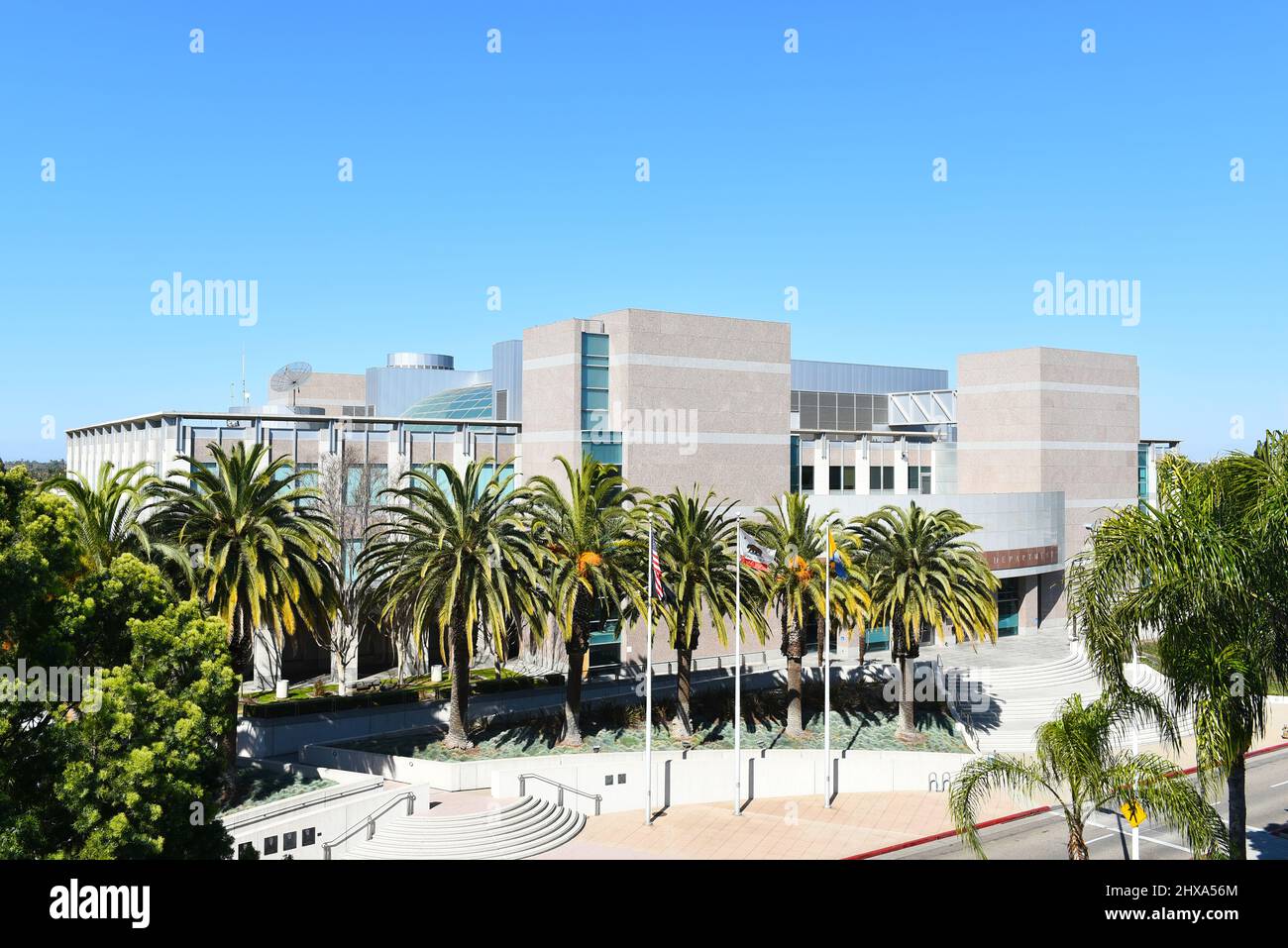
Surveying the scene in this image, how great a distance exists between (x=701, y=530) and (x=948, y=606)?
396 inches

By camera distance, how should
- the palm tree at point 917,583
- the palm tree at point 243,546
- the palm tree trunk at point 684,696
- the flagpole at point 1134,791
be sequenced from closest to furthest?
the flagpole at point 1134,791 < the palm tree at point 243,546 < the palm tree trunk at point 684,696 < the palm tree at point 917,583

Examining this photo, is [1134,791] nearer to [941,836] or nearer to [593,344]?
[941,836]

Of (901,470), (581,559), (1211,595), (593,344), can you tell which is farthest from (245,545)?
(901,470)

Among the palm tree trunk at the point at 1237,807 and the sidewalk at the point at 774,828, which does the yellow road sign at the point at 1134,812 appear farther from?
the sidewalk at the point at 774,828

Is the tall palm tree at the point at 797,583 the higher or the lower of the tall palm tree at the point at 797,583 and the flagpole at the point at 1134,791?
the higher

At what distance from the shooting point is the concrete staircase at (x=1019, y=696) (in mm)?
43438

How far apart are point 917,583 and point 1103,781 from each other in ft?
70.9

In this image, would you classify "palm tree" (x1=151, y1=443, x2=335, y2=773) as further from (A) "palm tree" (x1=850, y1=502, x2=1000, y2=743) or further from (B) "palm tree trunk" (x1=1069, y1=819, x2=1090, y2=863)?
(B) "palm tree trunk" (x1=1069, y1=819, x2=1090, y2=863)

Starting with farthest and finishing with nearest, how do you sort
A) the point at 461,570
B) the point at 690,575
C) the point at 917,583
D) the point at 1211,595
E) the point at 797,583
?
1. the point at 917,583
2. the point at 797,583
3. the point at 690,575
4. the point at 461,570
5. the point at 1211,595

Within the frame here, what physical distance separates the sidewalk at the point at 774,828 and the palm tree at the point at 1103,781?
36.8ft

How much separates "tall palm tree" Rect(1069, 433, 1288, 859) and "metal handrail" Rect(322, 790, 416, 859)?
20.8m

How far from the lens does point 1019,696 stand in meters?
49.1

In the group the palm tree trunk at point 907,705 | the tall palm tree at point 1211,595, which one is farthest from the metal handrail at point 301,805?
the tall palm tree at point 1211,595

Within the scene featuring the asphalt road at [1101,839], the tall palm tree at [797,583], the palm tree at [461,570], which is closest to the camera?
the asphalt road at [1101,839]
